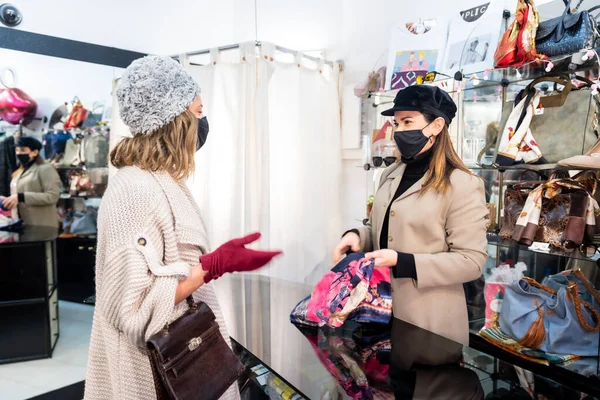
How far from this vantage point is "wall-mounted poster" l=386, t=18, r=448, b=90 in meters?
3.08

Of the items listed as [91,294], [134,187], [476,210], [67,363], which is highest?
[134,187]

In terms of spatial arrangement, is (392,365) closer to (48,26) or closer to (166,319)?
(166,319)

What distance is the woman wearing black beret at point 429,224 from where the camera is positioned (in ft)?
5.53

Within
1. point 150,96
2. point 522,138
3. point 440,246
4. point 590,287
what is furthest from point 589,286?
point 150,96

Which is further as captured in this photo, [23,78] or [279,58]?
[279,58]

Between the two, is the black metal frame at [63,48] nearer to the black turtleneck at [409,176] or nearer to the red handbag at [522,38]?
the black turtleneck at [409,176]

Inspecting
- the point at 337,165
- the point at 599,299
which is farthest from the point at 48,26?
the point at 599,299

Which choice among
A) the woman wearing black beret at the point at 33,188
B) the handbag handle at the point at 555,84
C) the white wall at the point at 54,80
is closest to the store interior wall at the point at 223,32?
the white wall at the point at 54,80

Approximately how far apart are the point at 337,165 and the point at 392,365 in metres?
2.78

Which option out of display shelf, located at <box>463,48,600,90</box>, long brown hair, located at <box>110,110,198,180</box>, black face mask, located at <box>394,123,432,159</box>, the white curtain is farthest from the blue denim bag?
the white curtain

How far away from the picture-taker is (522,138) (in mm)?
2279

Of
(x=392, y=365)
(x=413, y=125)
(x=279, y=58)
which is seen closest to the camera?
(x=392, y=365)

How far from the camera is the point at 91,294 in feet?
11.5

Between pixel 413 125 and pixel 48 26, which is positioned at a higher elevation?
pixel 48 26
